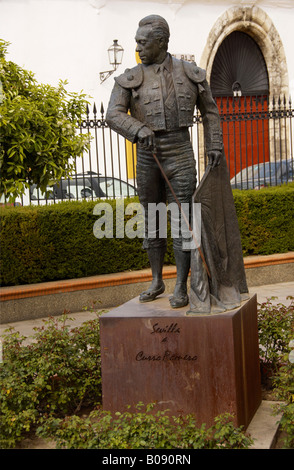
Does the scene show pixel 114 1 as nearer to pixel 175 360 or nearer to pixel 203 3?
pixel 203 3

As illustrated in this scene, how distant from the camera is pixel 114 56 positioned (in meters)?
13.8

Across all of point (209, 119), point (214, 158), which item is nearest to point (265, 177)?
point (209, 119)

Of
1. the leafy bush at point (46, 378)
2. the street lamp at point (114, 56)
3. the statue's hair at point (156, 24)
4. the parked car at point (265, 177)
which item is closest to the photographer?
the leafy bush at point (46, 378)

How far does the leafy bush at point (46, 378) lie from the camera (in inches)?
159

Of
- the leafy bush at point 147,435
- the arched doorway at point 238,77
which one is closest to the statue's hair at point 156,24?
the leafy bush at point 147,435

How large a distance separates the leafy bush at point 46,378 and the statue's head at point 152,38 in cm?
205

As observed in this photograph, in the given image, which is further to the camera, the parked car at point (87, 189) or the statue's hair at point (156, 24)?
the parked car at point (87, 189)

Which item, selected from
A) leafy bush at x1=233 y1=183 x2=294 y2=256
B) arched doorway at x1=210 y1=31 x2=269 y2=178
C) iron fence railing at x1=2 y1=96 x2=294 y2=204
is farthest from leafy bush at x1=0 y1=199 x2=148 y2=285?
arched doorway at x1=210 y1=31 x2=269 y2=178

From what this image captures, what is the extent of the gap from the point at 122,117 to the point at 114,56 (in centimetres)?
999

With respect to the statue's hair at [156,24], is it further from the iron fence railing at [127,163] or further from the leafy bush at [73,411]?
the iron fence railing at [127,163]

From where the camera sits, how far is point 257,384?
450cm

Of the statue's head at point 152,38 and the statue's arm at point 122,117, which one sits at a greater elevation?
the statue's head at point 152,38

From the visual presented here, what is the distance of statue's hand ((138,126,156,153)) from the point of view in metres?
4.17

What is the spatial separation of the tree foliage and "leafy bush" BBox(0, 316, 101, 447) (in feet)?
6.60
